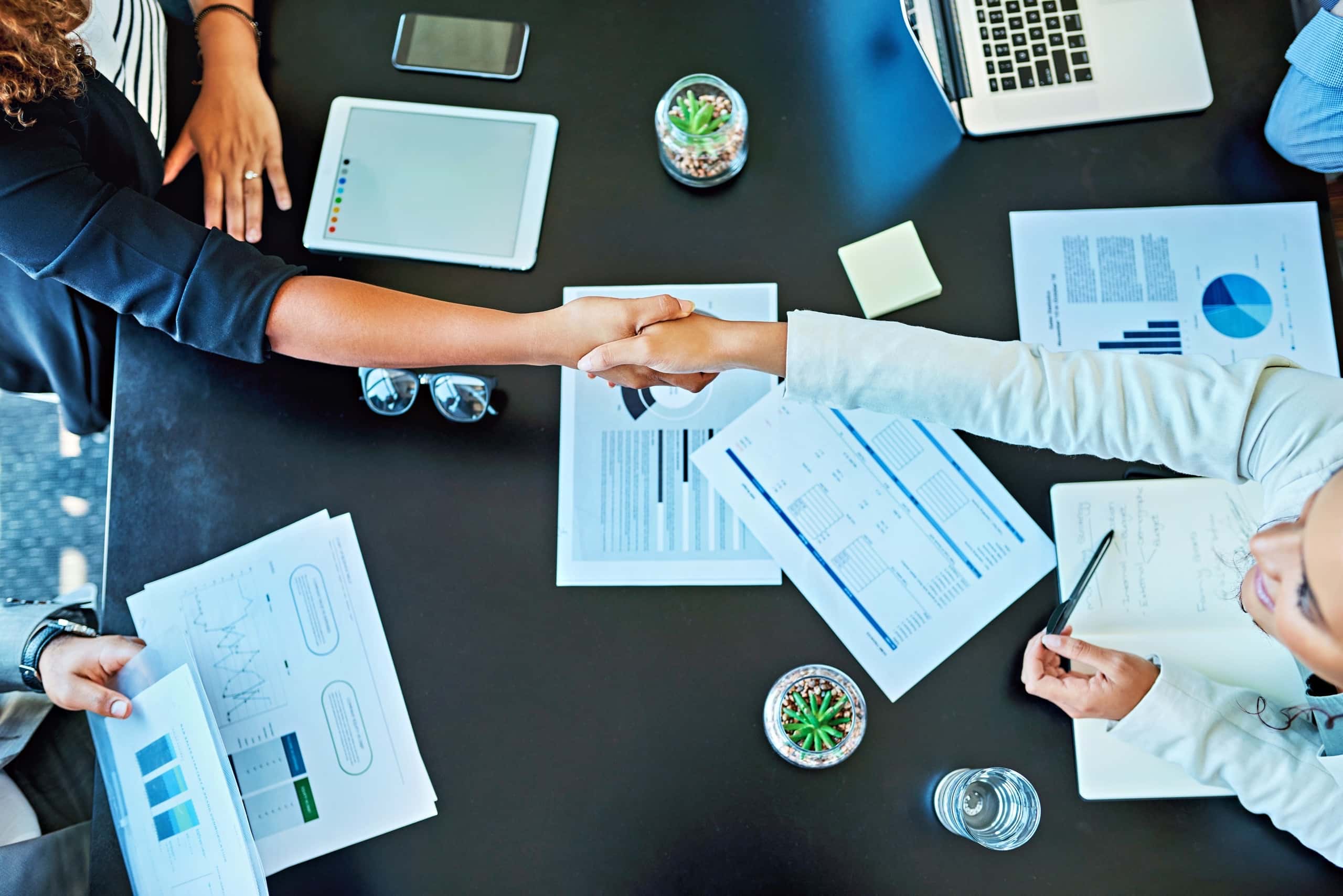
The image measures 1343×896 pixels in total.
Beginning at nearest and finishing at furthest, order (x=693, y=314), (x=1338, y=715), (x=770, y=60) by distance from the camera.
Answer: (x=1338, y=715) < (x=693, y=314) < (x=770, y=60)

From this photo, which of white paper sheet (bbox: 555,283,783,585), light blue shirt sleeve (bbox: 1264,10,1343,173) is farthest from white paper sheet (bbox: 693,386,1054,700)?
light blue shirt sleeve (bbox: 1264,10,1343,173)

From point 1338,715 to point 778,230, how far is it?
0.71m

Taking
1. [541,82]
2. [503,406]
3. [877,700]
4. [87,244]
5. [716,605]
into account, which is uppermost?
[541,82]

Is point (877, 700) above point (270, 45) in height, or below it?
below

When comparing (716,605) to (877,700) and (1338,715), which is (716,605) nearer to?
(877,700)

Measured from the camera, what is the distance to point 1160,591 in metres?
0.87

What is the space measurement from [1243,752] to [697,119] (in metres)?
0.82

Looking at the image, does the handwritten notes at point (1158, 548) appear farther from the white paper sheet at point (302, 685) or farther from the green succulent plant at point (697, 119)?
the white paper sheet at point (302, 685)

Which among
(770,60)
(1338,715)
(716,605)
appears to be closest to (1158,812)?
(1338,715)

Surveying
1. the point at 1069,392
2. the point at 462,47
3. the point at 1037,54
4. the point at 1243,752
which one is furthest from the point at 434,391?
the point at 1243,752

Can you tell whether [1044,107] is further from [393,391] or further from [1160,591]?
[393,391]

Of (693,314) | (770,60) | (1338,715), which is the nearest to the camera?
(1338,715)

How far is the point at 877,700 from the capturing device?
870mm

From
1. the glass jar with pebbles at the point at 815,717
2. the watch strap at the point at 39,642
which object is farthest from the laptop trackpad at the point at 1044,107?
the watch strap at the point at 39,642
